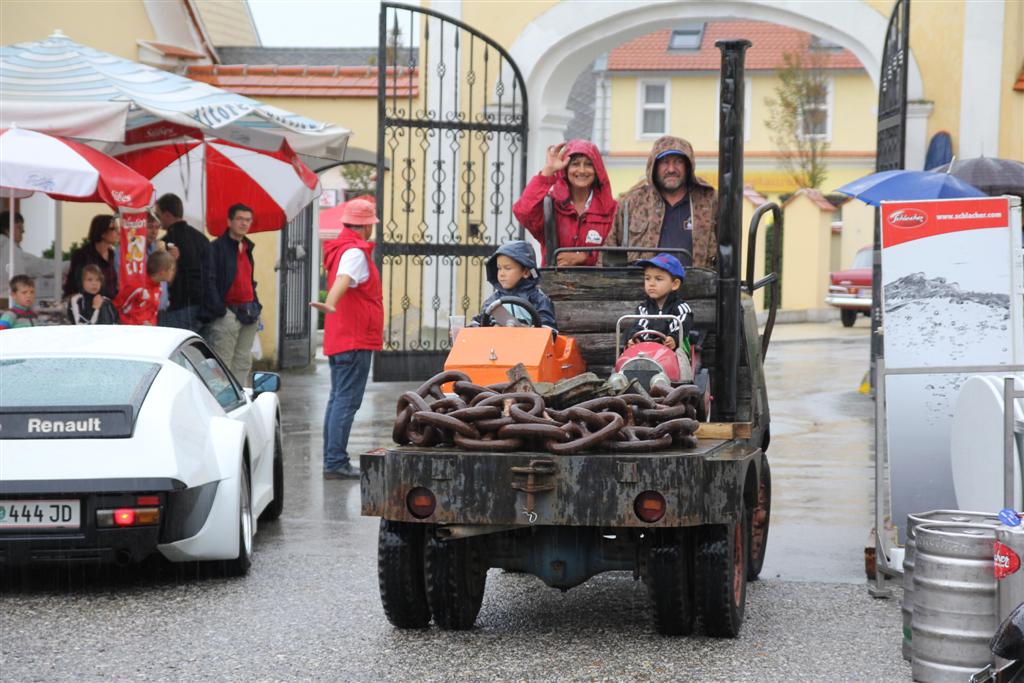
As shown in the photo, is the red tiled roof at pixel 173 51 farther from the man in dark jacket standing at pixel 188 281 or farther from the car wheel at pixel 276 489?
the car wheel at pixel 276 489

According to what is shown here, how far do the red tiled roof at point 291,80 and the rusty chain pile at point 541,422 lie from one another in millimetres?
13710

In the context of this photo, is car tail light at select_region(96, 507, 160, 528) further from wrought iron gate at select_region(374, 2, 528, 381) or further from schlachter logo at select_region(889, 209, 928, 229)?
wrought iron gate at select_region(374, 2, 528, 381)

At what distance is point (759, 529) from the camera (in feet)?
25.8

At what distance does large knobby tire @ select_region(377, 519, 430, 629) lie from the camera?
257 inches

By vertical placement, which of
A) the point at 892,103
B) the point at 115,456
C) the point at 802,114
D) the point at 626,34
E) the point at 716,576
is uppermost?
the point at 802,114

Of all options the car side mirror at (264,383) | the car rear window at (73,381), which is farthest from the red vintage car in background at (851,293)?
the car rear window at (73,381)

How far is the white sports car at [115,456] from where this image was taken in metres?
7.14

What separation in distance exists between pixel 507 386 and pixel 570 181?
2559mm

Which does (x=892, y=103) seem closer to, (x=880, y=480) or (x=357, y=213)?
(x=357, y=213)

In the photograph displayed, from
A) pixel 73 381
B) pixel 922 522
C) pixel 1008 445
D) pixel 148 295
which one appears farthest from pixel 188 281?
pixel 922 522

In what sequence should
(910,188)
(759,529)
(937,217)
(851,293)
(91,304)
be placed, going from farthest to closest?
(851,293) → (910,188) → (91,304) → (759,529) → (937,217)

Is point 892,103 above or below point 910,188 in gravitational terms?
above

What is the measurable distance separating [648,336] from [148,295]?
608 cm

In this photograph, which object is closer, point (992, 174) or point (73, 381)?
point (73, 381)
